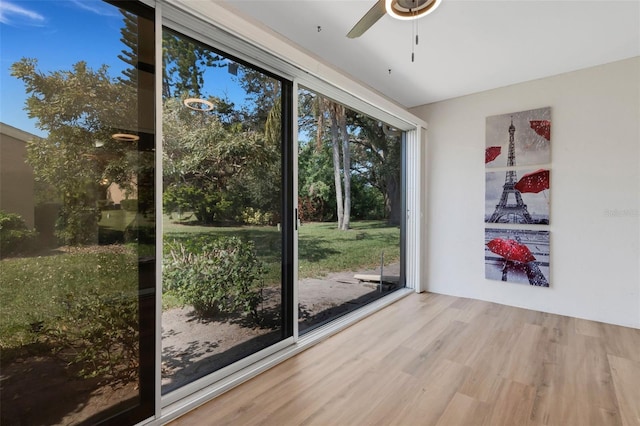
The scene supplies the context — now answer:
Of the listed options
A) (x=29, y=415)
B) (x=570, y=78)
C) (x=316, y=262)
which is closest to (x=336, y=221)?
(x=316, y=262)

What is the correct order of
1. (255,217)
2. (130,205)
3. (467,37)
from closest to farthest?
(130,205) < (255,217) < (467,37)

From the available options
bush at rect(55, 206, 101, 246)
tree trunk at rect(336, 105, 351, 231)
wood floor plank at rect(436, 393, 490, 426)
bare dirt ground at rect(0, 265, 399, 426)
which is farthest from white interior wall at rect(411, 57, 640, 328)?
bush at rect(55, 206, 101, 246)

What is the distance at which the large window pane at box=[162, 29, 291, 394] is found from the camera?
1.79m

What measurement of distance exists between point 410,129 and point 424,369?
123 inches

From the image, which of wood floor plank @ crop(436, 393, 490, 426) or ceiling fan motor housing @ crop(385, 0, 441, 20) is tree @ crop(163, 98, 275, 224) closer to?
ceiling fan motor housing @ crop(385, 0, 441, 20)

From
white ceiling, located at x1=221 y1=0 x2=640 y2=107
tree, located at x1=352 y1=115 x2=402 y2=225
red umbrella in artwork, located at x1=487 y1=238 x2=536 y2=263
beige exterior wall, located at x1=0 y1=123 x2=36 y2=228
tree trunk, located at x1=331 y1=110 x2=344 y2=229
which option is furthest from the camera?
tree, located at x1=352 y1=115 x2=402 y2=225

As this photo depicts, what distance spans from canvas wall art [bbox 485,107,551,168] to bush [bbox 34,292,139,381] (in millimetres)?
3983

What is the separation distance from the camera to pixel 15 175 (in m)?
1.22

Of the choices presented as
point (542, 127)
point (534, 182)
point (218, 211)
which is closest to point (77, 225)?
point (218, 211)

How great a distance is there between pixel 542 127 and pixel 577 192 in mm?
822

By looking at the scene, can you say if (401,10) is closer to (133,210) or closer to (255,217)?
(255,217)

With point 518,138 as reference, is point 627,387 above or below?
below

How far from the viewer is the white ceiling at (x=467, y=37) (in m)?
2.10

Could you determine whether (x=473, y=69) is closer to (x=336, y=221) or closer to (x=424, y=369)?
(x=336, y=221)
